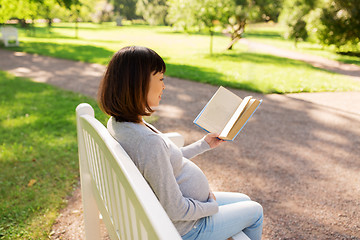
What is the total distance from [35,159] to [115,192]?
116 inches

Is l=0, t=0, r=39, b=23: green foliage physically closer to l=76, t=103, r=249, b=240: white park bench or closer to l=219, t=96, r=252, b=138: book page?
l=76, t=103, r=249, b=240: white park bench

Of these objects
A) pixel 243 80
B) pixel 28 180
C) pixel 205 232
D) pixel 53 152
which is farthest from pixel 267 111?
pixel 205 232

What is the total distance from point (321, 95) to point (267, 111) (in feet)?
6.43

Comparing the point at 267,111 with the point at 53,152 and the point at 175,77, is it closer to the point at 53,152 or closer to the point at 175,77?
the point at 175,77

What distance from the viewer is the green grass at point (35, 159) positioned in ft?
9.61

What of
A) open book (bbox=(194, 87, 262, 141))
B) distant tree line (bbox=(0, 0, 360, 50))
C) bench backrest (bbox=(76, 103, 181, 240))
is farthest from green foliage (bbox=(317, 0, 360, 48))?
bench backrest (bbox=(76, 103, 181, 240))

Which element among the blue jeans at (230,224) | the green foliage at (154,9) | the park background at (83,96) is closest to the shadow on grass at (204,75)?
the park background at (83,96)

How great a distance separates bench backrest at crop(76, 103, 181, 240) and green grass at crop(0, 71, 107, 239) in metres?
1.02

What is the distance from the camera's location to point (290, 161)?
421 centimetres

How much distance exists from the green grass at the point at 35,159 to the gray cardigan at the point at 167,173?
173cm

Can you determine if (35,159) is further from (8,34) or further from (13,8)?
(8,34)

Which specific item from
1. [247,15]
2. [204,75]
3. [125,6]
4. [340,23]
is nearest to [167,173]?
[204,75]

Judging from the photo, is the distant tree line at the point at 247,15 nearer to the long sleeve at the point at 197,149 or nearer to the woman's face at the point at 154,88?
the long sleeve at the point at 197,149

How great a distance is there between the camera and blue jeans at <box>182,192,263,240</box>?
1.67 meters
